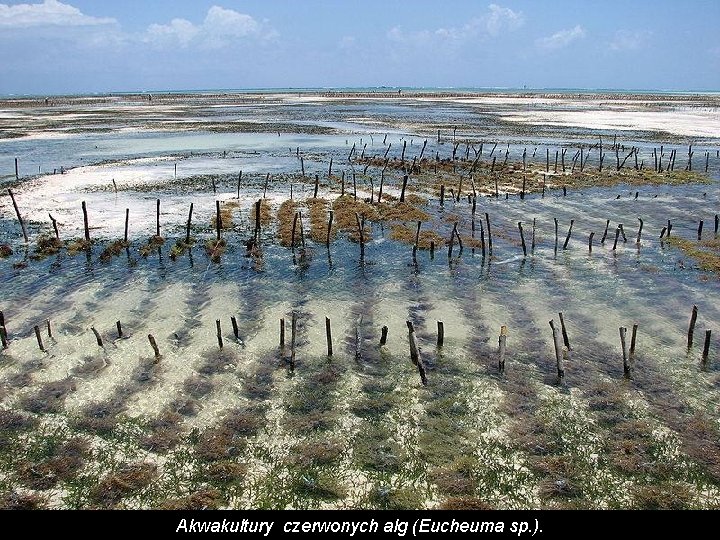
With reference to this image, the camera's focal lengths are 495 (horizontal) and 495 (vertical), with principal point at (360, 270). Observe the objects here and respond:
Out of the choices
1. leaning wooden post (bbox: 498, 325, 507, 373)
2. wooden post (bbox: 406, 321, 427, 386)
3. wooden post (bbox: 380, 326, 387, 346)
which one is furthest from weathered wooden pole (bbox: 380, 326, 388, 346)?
leaning wooden post (bbox: 498, 325, 507, 373)

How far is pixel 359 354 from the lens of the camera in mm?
14672

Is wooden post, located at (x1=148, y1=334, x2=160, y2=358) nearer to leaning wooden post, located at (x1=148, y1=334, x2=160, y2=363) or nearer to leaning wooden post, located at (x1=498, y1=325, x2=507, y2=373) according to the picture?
leaning wooden post, located at (x1=148, y1=334, x2=160, y2=363)

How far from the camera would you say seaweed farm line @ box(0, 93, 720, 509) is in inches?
399

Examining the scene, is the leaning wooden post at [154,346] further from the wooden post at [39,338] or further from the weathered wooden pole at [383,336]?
the weathered wooden pole at [383,336]

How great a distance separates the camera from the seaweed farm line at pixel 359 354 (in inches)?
399

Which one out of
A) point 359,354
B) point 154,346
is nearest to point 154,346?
point 154,346

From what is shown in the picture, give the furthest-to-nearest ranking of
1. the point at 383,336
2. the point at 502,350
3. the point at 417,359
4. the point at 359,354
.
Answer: the point at 383,336 < the point at 359,354 < the point at 502,350 < the point at 417,359

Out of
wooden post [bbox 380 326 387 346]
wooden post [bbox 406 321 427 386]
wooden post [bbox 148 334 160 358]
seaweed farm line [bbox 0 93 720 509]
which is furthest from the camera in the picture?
wooden post [bbox 380 326 387 346]

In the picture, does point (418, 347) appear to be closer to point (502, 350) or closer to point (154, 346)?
point (502, 350)

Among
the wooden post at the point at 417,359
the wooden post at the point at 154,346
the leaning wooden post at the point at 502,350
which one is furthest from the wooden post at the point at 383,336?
the wooden post at the point at 154,346

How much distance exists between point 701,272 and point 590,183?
1895 cm

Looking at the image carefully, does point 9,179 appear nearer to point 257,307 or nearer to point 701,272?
point 257,307

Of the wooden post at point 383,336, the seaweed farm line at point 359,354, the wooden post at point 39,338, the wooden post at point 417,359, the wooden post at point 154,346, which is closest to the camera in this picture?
the seaweed farm line at point 359,354

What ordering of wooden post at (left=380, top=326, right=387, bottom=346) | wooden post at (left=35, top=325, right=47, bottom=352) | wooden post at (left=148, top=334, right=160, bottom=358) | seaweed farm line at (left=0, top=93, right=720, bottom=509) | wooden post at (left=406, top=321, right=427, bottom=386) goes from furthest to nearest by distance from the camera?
1. wooden post at (left=380, top=326, right=387, bottom=346)
2. wooden post at (left=35, top=325, right=47, bottom=352)
3. wooden post at (left=148, top=334, right=160, bottom=358)
4. wooden post at (left=406, top=321, right=427, bottom=386)
5. seaweed farm line at (left=0, top=93, right=720, bottom=509)
